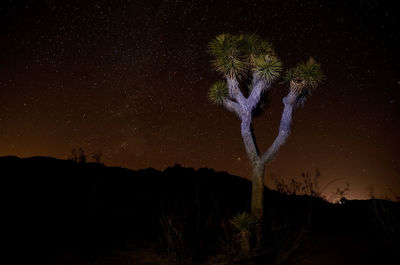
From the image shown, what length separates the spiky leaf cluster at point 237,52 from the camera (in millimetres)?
6844

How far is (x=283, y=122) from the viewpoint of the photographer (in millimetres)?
6273

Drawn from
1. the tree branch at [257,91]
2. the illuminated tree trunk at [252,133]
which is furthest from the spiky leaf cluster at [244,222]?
the tree branch at [257,91]

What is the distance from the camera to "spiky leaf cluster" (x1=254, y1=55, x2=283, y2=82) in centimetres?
654

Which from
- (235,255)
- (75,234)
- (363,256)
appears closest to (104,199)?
(75,234)

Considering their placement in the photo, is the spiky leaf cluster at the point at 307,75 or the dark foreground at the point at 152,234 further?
the spiky leaf cluster at the point at 307,75

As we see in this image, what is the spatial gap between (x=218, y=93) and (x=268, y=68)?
4.75 ft

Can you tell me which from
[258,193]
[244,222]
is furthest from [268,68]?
[244,222]

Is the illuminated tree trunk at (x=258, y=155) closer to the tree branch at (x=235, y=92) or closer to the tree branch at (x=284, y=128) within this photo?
the tree branch at (x=284, y=128)

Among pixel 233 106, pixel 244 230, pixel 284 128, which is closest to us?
pixel 244 230

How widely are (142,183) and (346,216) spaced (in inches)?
539

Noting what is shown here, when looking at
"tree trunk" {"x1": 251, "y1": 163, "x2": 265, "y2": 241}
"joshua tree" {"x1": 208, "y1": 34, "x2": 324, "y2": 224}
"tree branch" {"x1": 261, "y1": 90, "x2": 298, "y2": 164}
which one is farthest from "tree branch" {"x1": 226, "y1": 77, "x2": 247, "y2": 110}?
"tree trunk" {"x1": 251, "y1": 163, "x2": 265, "y2": 241}

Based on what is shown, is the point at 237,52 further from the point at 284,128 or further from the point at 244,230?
the point at 244,230

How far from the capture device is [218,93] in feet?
23.6

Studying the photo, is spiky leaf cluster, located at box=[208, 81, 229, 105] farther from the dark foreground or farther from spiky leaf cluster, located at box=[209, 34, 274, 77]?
the dark foreground
